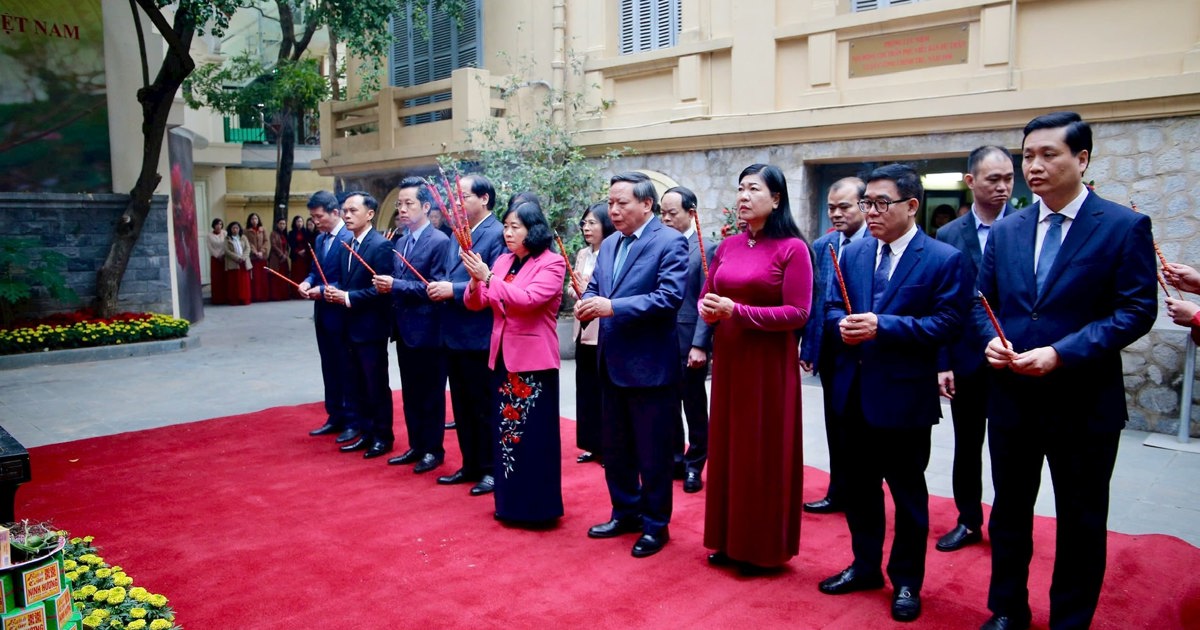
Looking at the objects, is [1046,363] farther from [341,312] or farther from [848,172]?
[848,172]

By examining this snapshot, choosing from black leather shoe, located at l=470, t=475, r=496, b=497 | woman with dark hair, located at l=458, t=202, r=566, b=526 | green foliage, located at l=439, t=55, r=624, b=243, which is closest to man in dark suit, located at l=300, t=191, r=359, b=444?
black leather shoe, located at l=470, t=475, r=496, b=497

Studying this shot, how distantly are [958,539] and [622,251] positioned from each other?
1879mm

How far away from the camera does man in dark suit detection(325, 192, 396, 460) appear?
534 centimetres

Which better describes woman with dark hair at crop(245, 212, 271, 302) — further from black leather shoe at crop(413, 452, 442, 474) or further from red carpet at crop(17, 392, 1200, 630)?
black leather shoe at crop(413, 452, 442, 474)

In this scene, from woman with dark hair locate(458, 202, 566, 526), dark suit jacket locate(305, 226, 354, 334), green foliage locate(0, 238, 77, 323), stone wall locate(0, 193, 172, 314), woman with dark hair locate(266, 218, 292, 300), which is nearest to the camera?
woman with dark hair locate(458, 202, 566, 526)

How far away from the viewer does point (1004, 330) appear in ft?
9.33

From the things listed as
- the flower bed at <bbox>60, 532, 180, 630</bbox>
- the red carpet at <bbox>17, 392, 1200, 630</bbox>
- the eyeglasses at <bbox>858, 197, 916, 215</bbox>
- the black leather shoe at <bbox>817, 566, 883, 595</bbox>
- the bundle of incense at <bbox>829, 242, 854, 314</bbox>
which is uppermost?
the eyeglasses at <bbox>858, 197, 916, 215</bbox>

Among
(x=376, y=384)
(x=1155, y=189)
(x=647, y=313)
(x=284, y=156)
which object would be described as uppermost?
(x=284, y=156)

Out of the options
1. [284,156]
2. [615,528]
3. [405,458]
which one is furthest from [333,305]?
[284,156]

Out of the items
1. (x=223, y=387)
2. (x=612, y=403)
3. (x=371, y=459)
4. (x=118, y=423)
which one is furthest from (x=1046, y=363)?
(x=223, y=387)

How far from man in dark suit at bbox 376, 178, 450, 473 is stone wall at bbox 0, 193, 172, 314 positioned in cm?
675

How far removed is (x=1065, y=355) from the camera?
8.47 ft

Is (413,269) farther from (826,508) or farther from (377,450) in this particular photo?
(826,508)

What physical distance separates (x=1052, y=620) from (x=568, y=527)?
2057 mm
